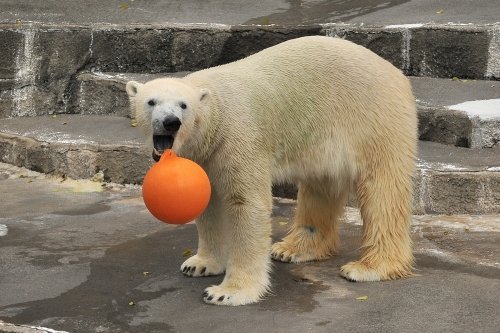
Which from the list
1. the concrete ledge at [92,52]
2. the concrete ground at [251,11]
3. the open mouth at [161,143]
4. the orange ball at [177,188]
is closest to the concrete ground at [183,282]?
the orange ball at [177,188]

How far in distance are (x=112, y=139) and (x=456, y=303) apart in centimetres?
351

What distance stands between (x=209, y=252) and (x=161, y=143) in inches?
37.2

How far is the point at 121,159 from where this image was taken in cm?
679

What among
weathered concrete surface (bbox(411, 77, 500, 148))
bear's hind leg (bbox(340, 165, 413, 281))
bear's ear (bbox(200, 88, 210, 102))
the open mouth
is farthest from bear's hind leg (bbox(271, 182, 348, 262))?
weathered concrete surface (bbox(411, 77, 500, 148))

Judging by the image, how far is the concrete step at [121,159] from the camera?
590 centimetres

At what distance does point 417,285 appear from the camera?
454 centimetres

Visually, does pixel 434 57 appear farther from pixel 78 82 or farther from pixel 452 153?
pixel 78 82

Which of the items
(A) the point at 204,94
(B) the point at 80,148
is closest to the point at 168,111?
(A) the point at 204,94

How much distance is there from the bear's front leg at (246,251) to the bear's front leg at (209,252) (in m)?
0.31

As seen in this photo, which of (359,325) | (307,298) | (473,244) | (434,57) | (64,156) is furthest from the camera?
(434,57)

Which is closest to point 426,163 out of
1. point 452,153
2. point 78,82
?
point 452,153

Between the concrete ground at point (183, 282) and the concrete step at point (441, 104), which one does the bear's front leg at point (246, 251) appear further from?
the concrete step at point (441, 104)

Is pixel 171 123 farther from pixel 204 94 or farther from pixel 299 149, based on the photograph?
pixel 299 149

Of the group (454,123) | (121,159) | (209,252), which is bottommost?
(209,252)
